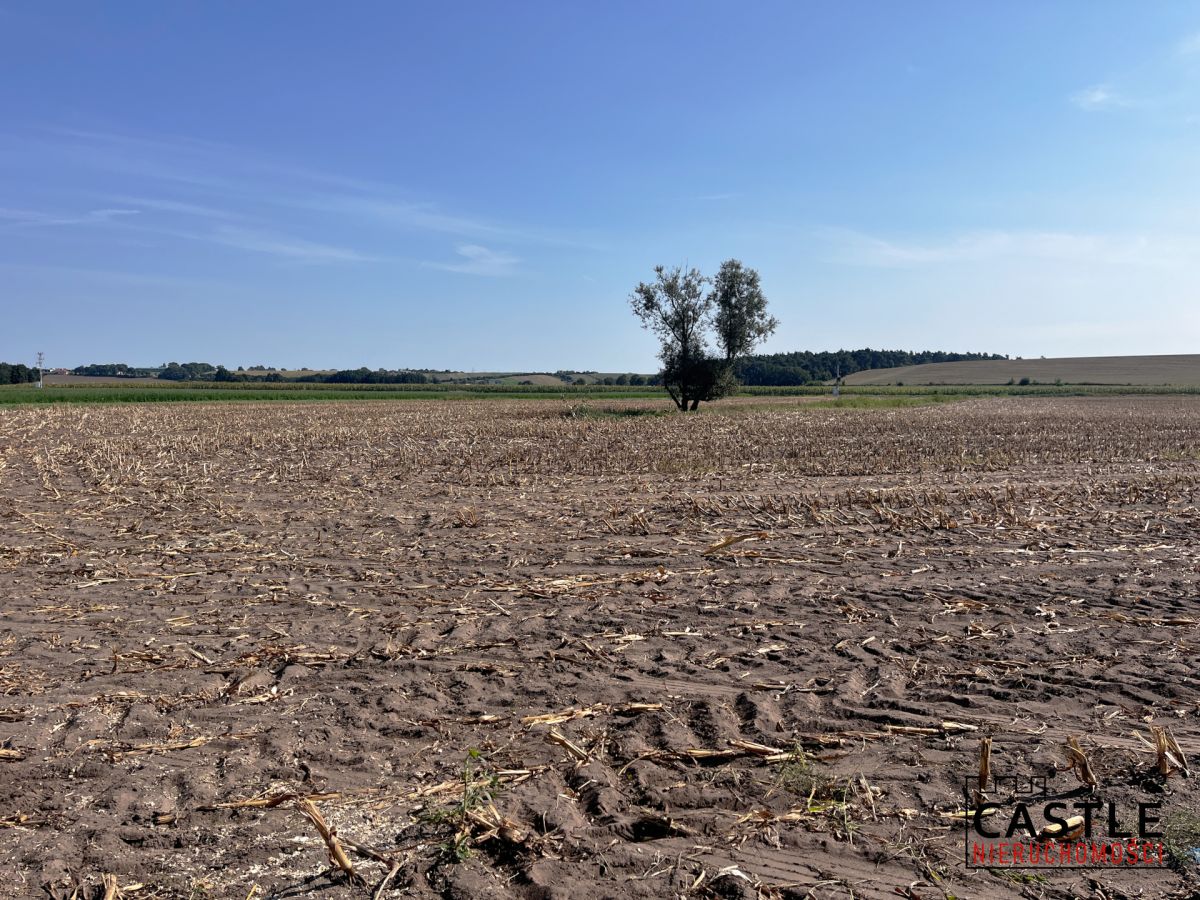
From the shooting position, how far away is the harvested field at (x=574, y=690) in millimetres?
3859

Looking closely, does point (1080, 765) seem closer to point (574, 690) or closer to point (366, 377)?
point (574, 690)

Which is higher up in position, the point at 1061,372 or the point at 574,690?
the point at 1061,372

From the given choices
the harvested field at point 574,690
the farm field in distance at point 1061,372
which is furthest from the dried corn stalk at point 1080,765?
the farm field in distance at point 1061,372

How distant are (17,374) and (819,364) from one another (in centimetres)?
12932

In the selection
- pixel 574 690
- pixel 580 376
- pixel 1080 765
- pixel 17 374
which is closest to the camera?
pixel 1080 765

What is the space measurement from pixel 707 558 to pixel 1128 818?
5.76m

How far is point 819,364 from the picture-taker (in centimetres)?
15162

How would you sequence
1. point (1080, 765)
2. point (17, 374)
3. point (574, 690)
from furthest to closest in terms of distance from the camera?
point (17, 374) → point (574, 690) → point (1080, 765)

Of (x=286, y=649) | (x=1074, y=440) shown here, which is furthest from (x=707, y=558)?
(x=1074, y=440)

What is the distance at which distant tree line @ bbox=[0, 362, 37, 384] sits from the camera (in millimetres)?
118812

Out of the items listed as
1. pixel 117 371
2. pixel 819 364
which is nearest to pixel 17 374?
pixel 117 371

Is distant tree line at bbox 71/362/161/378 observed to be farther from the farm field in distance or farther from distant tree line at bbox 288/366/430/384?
the farm field in distance

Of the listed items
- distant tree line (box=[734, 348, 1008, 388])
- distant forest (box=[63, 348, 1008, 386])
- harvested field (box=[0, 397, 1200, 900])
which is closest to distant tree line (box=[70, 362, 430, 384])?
distant forest (box=[63, 348, 1008, 386])

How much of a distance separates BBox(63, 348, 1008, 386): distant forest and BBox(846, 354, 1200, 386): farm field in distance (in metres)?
11.8
